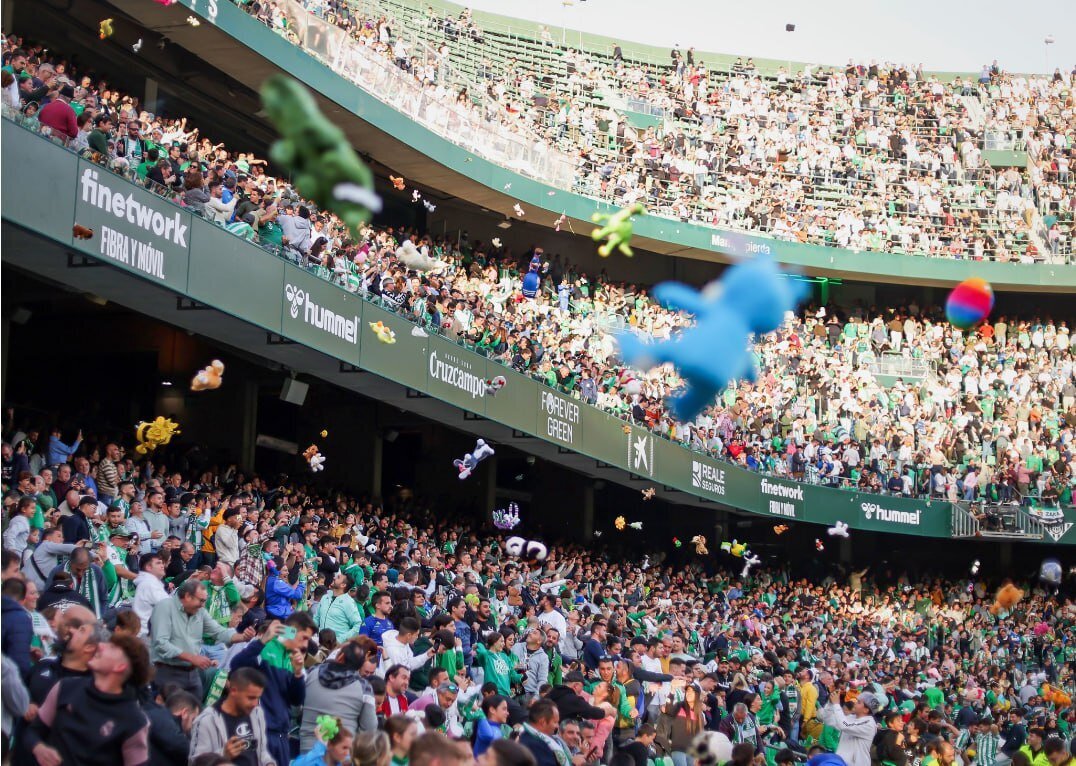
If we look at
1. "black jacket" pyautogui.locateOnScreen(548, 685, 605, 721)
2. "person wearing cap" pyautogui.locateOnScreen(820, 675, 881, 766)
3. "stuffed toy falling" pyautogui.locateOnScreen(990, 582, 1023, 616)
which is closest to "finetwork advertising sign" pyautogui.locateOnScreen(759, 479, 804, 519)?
"stuffed toy falling" pyautogui.locateOnScreen(990, 582, 1023, 616)

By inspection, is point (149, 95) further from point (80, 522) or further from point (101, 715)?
point (101, 715)

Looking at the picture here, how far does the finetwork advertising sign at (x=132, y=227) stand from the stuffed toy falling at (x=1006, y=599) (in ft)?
81.7

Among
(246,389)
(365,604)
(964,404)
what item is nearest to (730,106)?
(964,404)

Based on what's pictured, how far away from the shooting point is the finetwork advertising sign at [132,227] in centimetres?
1379

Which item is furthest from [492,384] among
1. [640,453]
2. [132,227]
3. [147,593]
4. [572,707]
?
[147,593]

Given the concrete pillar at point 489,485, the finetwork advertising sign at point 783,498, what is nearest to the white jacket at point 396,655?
the concrete pillar at point 489,485

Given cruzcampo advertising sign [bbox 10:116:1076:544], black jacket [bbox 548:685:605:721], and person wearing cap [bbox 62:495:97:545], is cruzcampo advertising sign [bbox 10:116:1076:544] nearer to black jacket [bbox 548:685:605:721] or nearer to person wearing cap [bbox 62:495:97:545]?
person wearing cap [bbox 62:495:97:545]

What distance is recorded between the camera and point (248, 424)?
915 inches

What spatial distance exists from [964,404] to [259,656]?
3071cm

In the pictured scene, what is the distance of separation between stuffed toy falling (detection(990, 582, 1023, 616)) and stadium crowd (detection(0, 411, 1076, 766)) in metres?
4.73

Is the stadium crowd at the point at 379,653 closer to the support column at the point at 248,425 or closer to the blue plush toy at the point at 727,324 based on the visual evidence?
the support column at the point at 248,425

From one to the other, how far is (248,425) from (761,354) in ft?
49.6

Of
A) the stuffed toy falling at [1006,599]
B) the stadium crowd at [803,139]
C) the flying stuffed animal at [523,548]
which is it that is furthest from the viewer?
the stadium crowd at [803,139]

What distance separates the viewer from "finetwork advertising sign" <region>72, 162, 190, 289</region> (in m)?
13.8
